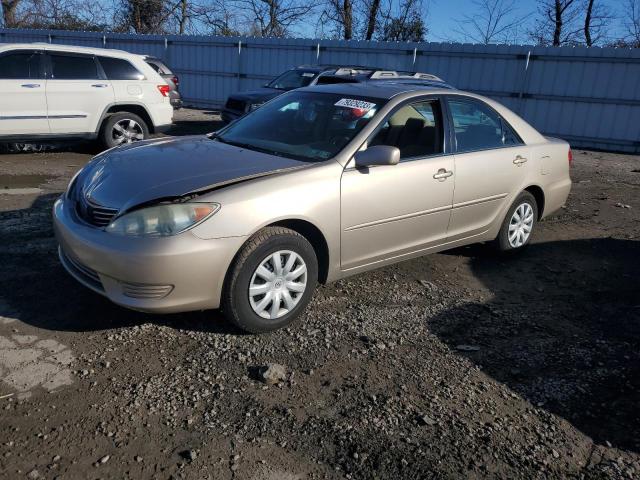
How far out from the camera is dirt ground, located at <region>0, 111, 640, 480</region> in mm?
2625

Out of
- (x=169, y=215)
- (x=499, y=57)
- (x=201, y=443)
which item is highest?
(x=499, y=57)

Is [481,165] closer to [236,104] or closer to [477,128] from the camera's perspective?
[477,128]

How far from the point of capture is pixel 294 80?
1292 cm

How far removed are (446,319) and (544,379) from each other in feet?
2.92

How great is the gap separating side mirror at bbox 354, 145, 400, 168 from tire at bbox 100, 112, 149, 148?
20.9ft

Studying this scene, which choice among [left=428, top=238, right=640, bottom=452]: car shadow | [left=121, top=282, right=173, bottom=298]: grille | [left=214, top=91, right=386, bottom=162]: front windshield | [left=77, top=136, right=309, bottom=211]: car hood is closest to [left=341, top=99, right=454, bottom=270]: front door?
[left=214, top=91, right=386, bottom=162]: front windshield

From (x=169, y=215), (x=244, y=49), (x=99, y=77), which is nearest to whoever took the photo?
(x=169, y=215)

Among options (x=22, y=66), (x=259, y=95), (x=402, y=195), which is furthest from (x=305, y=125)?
(x=259, y=95)

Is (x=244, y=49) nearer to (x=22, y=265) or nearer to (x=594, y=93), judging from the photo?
(x=594, y=93)

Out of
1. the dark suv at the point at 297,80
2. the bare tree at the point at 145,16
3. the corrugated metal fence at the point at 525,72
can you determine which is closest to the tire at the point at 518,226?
the dark suv at the point at 297,80

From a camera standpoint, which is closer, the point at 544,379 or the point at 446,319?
the point at 544,379

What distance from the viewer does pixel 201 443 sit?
8.78 feet

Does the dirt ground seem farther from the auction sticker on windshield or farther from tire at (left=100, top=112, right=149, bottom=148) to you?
tire at (left=100, top=112, right=149, bottom=148)

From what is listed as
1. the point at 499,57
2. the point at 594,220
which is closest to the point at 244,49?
the point at 499,57
